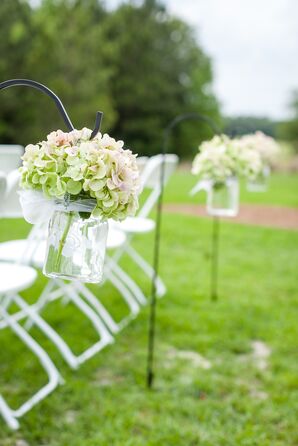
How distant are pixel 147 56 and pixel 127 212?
32.8 m

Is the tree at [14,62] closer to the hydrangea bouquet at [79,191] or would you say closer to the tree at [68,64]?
the tree at [68,64]

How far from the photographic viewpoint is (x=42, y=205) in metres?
1.73

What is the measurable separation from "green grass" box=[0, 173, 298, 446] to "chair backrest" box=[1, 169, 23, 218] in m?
0.97

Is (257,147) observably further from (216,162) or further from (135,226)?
(135,226)

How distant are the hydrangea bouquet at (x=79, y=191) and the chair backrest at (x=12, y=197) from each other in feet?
3.04

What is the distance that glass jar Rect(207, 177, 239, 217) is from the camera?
153 inches

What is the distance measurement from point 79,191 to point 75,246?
0.22 m

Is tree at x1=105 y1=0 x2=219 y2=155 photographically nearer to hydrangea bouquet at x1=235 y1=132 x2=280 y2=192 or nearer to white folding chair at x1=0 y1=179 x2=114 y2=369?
hydrangea bouquet at x1=235 y1=132 x2=280 y2=192

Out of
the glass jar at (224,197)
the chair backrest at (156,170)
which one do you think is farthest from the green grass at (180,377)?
the chair backrest at (156,170)

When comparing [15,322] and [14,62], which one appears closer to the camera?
[15,322]

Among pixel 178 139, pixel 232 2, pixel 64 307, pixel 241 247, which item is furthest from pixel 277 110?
pixel 64 307

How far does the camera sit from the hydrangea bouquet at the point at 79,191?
5.29 feet

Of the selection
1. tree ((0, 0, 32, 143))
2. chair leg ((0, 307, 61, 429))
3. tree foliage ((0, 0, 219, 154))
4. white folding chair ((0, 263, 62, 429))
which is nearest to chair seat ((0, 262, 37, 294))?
white folding chair ((0, 263, 62, 429))

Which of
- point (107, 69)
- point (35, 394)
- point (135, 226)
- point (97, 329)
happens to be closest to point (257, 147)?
point (135, 226)
